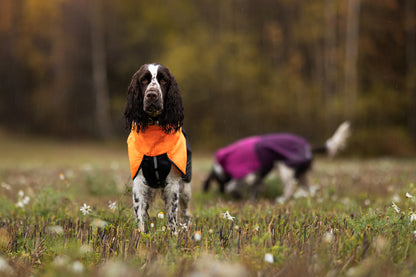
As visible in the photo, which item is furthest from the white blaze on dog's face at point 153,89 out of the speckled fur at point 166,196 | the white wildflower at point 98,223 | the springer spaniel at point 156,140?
the white wildflower at point 98,223

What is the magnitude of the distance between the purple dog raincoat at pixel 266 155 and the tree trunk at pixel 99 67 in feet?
71.8

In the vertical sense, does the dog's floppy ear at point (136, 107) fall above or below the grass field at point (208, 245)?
above

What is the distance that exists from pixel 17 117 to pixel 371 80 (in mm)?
26159

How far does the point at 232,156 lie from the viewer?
6.63 metres

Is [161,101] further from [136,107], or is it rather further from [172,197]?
[172,197]

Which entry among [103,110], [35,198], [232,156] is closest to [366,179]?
[232,156]

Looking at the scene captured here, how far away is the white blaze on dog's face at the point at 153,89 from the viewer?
3.39m

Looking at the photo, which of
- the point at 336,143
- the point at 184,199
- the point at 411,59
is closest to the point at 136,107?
the point at 184,199

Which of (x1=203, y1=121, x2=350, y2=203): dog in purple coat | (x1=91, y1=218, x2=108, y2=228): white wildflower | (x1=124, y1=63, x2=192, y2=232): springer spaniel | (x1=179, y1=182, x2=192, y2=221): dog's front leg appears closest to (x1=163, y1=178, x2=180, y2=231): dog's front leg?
(x1=124, y1=63, x2=192, y2=232): springer spaniel

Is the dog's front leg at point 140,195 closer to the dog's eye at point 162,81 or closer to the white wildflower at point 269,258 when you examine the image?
the dog's eye at point 162,81

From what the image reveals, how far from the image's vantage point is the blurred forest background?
1812 cm

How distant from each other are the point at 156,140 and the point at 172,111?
32cm

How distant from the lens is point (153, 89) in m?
3.44

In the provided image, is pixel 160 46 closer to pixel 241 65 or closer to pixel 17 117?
pixel 241 65
